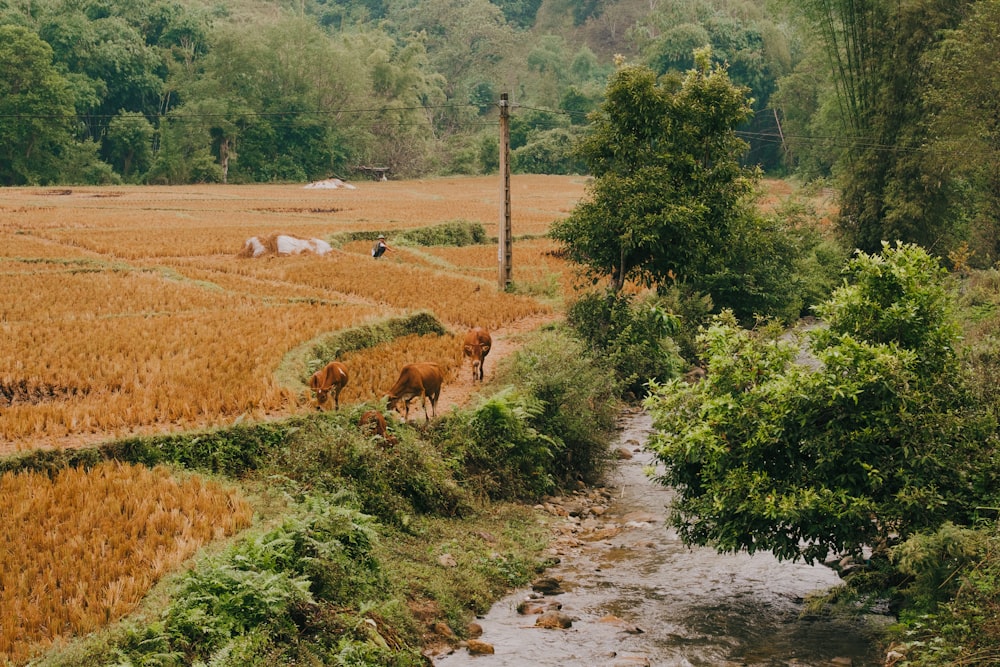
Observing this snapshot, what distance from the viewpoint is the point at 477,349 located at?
16594 mm

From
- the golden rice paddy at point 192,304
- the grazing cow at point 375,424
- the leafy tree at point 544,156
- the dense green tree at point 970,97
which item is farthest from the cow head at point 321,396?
the leafy tree at point 544,156

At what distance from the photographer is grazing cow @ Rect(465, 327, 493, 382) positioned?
16.6 meters

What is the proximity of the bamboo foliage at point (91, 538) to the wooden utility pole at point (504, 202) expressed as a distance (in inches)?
589

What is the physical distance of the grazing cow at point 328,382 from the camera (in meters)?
13.2

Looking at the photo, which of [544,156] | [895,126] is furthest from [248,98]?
[895,126]

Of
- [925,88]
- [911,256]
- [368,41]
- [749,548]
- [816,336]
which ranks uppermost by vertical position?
[368,41]

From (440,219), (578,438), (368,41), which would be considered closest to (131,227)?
(440,219)

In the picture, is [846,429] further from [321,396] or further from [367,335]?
[367,335]

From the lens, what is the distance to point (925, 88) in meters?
29.4

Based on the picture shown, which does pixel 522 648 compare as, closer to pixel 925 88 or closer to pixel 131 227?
pixel 925 88

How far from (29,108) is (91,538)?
65.2m

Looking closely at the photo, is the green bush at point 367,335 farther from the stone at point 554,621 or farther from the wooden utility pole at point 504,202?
the stone at point 554,621

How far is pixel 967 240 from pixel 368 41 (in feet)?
247

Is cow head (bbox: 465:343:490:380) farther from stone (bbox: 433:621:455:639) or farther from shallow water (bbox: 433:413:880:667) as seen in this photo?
stone (bbox: 433:621:455:639)
